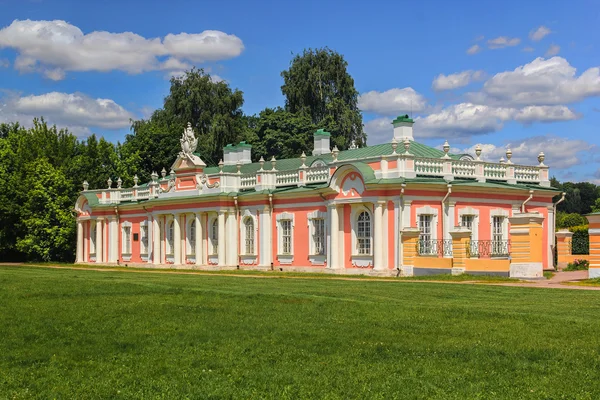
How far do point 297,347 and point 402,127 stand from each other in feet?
92.3

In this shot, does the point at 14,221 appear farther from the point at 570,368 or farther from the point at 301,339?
the point at 570,368

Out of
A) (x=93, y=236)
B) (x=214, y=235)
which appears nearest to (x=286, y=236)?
(x=214, y=235)

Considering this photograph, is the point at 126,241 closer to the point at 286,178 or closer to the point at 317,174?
the point at 286,178

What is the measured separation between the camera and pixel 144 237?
160 ft

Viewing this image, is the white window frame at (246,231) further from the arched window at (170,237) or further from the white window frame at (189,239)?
the arched window at (170,237)

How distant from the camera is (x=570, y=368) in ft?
33.7

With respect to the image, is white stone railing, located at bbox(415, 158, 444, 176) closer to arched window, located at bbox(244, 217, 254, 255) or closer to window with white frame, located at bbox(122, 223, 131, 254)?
arched window, located at bbox(244, 217, 254, 255)

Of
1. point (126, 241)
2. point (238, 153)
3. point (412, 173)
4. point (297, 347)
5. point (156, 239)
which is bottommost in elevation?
point (297, 347)

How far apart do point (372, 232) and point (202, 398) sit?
83.2ft

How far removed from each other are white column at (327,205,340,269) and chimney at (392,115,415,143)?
5812mm

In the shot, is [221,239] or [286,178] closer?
[286,178]

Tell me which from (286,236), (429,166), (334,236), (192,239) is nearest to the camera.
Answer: (429,166)

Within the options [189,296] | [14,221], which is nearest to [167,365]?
[189,296]

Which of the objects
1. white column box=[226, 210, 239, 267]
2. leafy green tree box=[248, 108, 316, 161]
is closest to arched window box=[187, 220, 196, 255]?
white column box=[226, 210, 239, 267]
